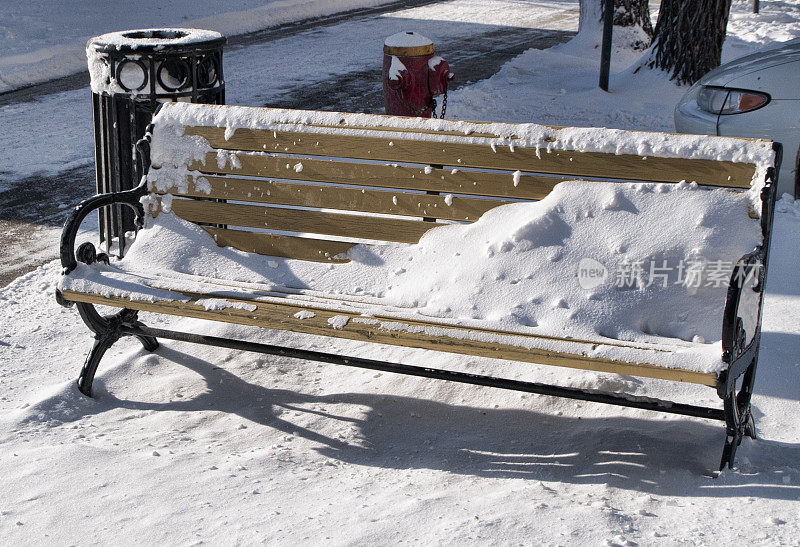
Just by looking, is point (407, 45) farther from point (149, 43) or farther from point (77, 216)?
point (77, 216)

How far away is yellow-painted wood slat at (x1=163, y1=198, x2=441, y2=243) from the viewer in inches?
148

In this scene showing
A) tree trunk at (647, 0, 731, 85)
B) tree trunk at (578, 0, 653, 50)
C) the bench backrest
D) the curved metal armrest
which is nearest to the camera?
the bench backrest

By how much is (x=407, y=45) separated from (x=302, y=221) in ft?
10.1

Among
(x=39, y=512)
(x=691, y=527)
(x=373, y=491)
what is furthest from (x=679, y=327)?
(x=39, y=512)

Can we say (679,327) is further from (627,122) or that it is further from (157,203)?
(627,122)

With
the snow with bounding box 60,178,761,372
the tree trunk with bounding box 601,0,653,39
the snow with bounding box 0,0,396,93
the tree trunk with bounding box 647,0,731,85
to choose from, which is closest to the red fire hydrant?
the snow with bounding box 60,178,761,372

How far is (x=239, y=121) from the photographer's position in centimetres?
390

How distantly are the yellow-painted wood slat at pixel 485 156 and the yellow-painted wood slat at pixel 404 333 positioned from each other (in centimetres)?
78

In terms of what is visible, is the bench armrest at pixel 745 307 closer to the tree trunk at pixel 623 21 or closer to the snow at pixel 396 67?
the snow at pixel 396 67

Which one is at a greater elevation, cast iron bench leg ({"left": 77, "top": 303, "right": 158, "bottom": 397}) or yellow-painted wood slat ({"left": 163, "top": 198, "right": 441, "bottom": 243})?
yellow-painted wood slat ({"left": 163, "top": 198, "right": 441, "bottom": 243})

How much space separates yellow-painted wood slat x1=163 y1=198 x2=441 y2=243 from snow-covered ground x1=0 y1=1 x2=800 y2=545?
59 cm

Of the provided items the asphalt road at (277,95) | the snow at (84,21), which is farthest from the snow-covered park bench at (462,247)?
the snow at (84,21)

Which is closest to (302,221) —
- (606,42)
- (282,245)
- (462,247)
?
(282,245)

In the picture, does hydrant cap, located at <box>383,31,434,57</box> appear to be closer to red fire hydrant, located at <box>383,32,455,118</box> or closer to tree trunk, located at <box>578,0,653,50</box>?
red fire hydrant, located at <box>383,32,455,118</box>
